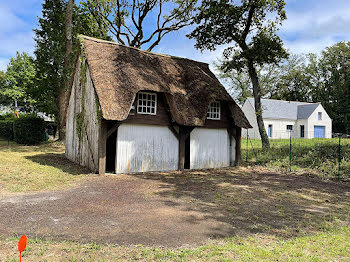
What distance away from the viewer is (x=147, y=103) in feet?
44.2

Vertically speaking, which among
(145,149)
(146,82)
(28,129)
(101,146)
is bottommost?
(145,149)

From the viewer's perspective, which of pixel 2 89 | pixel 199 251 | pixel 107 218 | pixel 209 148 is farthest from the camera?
pixel 2 89

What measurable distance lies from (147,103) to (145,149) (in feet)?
7.77

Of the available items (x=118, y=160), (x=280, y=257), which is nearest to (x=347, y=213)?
(x=280, y=257)

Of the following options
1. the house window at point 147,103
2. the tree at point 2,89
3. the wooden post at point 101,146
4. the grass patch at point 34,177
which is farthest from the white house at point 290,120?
the tree at point 2,89

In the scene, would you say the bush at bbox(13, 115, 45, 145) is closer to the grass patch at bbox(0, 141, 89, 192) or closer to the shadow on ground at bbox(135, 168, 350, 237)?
the grass patch at bbox(0, 141, 89, 192)

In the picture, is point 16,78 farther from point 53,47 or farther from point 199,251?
point 199,251

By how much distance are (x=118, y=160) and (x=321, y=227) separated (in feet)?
29.4

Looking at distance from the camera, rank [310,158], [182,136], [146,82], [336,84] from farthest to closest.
Result: [336,84]
[310,158]
[182,136]
[146,82]

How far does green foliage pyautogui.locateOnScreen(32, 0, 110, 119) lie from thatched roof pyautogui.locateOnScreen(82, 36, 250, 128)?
13896 mm

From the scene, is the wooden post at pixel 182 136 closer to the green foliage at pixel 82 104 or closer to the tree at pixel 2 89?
the green foliage at pixel 82 104

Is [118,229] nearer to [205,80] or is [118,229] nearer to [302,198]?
[302,198]

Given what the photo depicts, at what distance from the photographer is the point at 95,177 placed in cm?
1146

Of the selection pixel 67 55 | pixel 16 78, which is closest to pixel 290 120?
pixel 67 55
